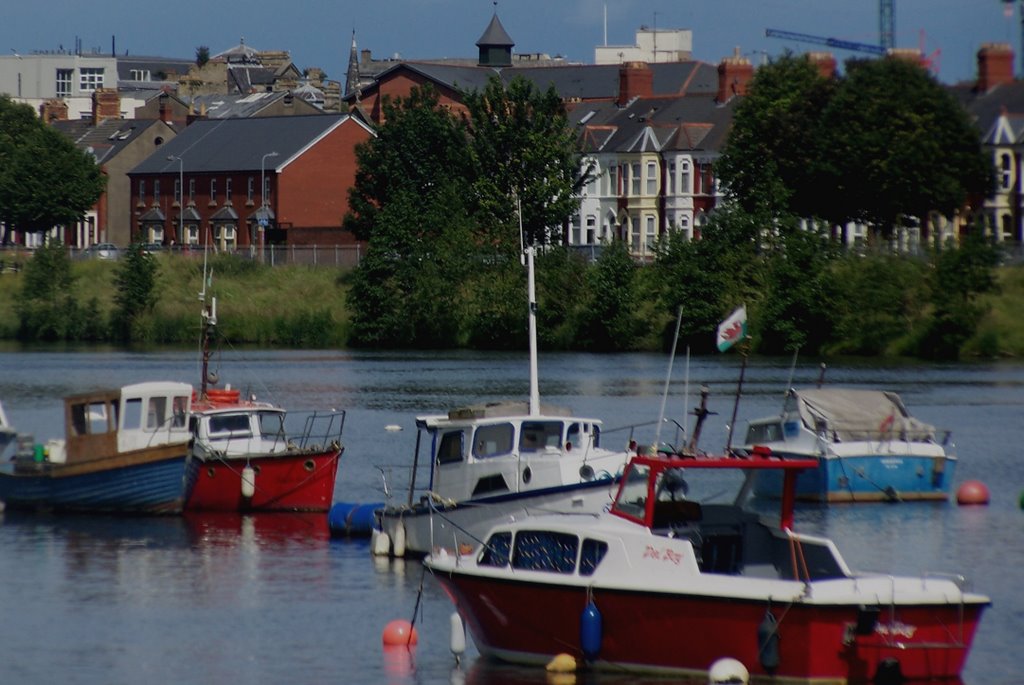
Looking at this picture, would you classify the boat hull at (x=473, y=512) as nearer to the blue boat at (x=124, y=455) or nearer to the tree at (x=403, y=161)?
the blue boat at (x=124, y=455)

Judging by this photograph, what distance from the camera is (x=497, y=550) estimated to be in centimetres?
2795

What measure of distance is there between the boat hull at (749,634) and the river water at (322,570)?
35.9 inches

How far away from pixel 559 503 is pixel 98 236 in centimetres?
14561

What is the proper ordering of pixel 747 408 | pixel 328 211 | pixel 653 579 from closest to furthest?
pixel 653 579
pixel 747 408
pixel 328 211

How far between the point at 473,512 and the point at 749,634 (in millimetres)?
11998

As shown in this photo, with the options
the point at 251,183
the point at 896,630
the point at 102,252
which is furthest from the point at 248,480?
the point at 251,183

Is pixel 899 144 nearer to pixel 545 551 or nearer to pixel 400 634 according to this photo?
pixel 400 634

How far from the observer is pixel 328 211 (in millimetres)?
151375

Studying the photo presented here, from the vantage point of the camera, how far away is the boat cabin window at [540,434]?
38.4 m

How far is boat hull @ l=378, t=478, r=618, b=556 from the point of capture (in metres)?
34.1

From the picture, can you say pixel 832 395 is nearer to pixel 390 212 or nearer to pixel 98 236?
pixel 390 212

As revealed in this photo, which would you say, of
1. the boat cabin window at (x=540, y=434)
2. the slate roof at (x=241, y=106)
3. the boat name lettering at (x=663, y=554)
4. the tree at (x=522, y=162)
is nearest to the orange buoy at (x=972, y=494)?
the boat cabin window at (x=540, y=434)

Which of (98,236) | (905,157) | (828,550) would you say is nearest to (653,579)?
(828,550)

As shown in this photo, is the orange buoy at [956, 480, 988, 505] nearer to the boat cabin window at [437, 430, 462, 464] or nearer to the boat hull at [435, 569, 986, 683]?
the boat cabin window at [437, 430, 462, 464]
